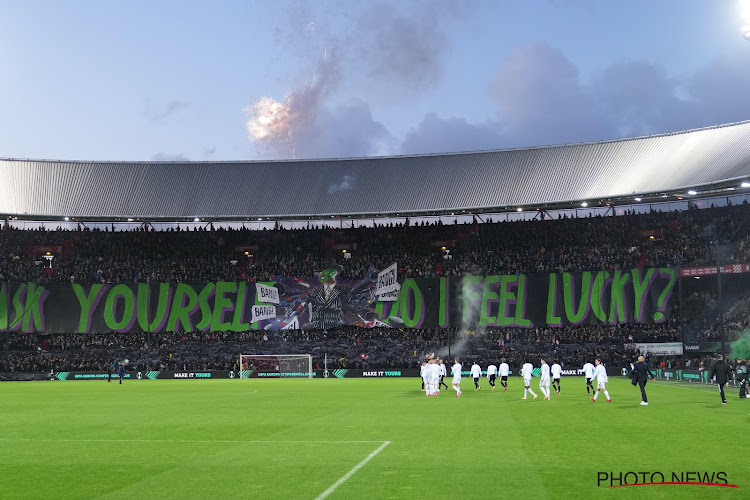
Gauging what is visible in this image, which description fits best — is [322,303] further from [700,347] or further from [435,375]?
[435,375]

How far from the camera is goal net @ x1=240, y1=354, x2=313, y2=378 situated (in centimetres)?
7031

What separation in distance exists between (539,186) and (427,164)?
502 inches

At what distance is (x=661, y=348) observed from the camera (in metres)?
63.6

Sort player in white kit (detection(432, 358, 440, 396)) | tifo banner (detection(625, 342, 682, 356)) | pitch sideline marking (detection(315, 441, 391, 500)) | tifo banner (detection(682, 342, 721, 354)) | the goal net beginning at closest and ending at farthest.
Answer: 1. pitch sideline marking (detection(315, 441, 391, 500))
2. player in white kit (detection(432, 358, 440, 396))
3. tifo banner (detection(682, 342, 721, 354))
4. tifo banner (detection(625, 342, 682, 356))
5. the goal net

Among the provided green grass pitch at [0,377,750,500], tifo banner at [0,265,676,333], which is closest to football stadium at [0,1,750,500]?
tifo banner at [0,265,676,333]

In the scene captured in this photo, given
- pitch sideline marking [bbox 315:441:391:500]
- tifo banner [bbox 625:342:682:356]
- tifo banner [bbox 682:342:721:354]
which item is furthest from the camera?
tifo banner [bbox 625:342:682:356]

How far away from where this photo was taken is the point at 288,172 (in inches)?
3246

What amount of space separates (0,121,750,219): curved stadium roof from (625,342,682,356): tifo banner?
1346 centimetres

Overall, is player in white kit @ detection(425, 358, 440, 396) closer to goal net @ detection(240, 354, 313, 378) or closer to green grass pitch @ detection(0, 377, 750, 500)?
green grass pitch @ detection(0, 377, 750, 500)

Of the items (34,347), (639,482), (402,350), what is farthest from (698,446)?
(34,347)

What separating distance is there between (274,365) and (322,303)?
8322 millimetres

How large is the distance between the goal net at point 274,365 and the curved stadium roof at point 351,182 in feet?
48.4

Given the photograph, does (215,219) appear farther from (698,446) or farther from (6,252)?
(698,446)

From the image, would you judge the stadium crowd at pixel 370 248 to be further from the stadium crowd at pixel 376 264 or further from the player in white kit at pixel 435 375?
the player in white kit at pixel 435 375
